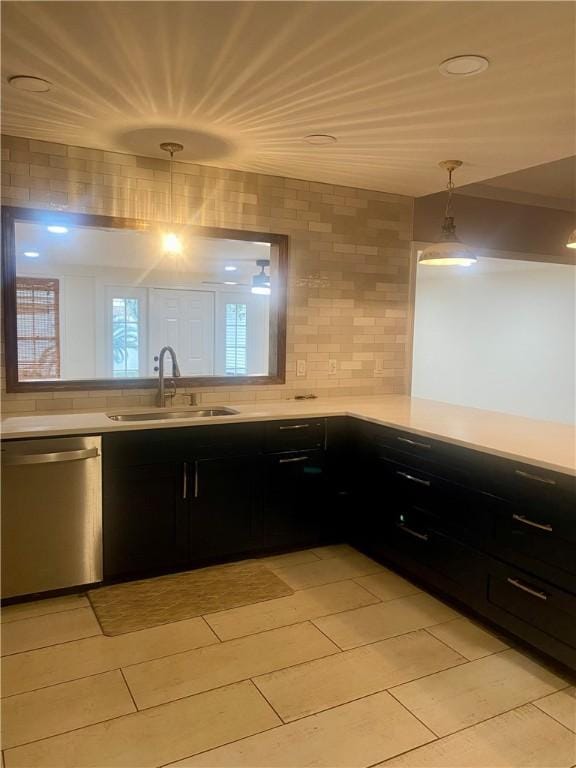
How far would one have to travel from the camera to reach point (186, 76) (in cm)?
217

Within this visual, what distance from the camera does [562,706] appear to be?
2.06 m

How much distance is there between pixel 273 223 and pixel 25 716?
2.94 m

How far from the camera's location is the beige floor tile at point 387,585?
294 cm

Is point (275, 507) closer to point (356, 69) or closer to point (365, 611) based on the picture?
point (365, 611)

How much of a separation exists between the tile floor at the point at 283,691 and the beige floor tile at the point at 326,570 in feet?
0.72

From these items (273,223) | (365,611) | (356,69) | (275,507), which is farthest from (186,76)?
(365,611)

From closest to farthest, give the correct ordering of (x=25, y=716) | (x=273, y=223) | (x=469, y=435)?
(x=25, y=716), (x=469, y=435), (x=273, y=223)

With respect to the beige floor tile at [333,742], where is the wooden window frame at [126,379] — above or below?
above

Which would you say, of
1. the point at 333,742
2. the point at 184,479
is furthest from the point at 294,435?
the point at 333,742

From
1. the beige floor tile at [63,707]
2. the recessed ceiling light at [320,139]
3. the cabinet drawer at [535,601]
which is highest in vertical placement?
the recessed ceiling light at [320,139]

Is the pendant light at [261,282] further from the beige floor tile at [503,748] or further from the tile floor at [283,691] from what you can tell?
the beige floor tile at [503,748]

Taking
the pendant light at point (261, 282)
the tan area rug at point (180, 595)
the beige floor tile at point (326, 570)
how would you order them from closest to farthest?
1. the tan area rug at point (180, 595)
2. the beige floor tile at point (326, 570)
3. the pendant light at point (261, 282)

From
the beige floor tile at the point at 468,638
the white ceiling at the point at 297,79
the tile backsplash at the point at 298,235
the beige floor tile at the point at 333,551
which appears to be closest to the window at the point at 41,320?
the tile backsplash at the point at 298,235

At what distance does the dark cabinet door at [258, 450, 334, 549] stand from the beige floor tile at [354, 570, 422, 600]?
0.47 meters
